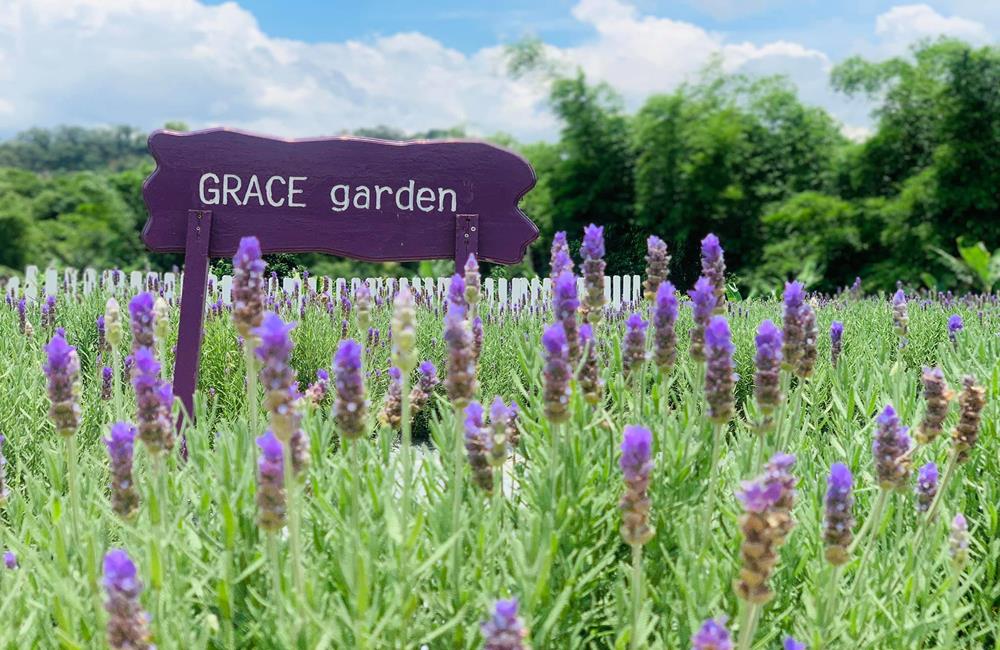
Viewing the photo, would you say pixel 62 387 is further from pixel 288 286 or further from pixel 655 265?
pixel 288 286

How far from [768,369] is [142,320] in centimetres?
131

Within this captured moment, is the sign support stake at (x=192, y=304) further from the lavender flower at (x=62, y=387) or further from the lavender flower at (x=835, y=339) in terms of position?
the lavender flower at (x=835, y=339)

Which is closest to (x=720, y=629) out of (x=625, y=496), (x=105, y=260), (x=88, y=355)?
(x=625, y=496)

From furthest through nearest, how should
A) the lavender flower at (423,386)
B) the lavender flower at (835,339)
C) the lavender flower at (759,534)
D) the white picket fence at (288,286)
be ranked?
1. the white picket fence at (288,286)
2. the lavender flower at (835,339)
3. the lavender flower at (423,386)
4. the lavender flower at (759,534)

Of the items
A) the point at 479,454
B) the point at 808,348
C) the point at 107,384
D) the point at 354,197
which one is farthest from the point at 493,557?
the point at 354,197

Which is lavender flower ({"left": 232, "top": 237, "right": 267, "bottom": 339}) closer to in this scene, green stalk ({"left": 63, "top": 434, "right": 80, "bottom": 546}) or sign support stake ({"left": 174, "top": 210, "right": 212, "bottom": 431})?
green stalk ({"left": 63, "top": 434, "right": 80, "bottom": 546})

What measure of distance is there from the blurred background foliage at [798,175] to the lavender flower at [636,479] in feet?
62.4

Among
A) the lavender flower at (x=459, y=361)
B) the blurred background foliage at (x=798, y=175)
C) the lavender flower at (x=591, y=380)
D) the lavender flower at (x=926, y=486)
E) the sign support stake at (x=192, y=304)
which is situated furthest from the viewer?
the blurred background foliage at (x=798, y=175)

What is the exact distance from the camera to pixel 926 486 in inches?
79.4

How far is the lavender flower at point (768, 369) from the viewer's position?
5.45 ft

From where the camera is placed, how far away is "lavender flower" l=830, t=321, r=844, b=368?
10.9 ft

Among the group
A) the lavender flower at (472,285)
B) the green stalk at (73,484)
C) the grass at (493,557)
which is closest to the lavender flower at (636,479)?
the grass at (493,557)

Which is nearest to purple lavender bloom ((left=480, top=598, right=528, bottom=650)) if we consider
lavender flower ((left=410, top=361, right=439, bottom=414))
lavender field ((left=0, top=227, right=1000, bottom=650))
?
lavender field ((left=0, top=227, right=1000, bottom=650))

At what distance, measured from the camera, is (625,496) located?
52.3 inches
